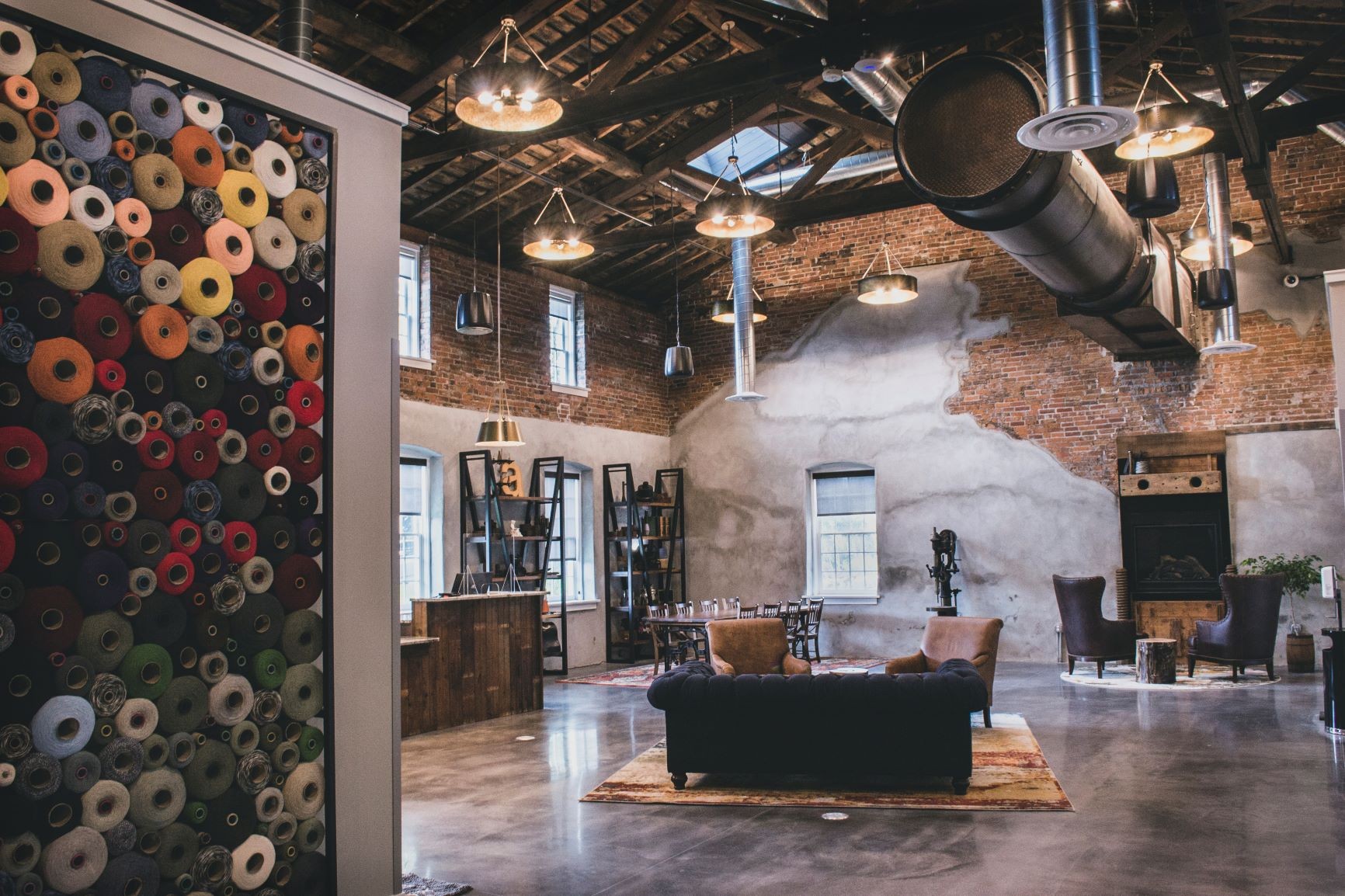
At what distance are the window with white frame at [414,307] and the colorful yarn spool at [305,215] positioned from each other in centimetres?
747

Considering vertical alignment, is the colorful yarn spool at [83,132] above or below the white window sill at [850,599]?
above

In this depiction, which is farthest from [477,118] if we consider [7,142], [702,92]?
[7,142]

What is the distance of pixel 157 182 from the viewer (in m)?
2.92

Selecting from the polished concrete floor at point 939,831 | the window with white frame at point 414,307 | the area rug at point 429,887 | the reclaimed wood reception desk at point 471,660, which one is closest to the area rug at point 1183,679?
the polished concrete floor at point 939,831

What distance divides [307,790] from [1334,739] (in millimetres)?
6724

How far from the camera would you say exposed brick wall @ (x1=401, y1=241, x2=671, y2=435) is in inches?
432

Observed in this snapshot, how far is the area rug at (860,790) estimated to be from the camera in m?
5.50

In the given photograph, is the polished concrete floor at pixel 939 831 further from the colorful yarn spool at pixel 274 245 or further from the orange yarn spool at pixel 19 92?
the orange yarn spool at pixel 19 92

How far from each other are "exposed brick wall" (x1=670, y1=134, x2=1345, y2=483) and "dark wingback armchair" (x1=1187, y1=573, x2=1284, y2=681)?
243 centimetres

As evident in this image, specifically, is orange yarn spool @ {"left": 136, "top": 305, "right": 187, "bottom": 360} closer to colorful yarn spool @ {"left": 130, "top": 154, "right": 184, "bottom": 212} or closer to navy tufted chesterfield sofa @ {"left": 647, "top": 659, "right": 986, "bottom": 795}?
colorful yarn spool @ {"left": 130, "top": 154, "right": 184, "bottom": 212}

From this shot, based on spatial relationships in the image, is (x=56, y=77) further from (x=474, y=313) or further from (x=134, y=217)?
(x=474, y=313)

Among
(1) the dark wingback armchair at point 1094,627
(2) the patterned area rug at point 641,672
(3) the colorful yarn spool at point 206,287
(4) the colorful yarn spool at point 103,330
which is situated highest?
(3) the colorful yarn spool at point 206,287

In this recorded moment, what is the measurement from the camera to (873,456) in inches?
514

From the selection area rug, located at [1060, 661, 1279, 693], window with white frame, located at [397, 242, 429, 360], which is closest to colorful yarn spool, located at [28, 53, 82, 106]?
window with white frame, located at [397, 242, 429, 360]
